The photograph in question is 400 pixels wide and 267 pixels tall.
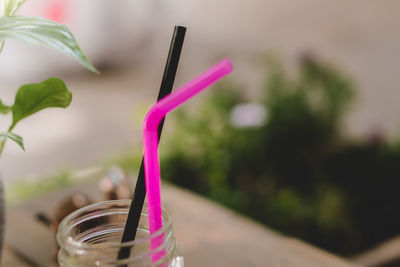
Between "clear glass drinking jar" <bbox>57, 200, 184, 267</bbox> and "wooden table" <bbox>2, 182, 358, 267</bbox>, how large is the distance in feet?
1.01

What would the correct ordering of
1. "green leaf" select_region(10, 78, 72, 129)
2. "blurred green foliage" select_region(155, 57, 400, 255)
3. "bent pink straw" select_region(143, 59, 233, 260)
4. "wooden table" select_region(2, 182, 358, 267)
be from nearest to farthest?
1. "bent pink straw" select_region(143, 59, 233, 260)
2. "green leaf" select_region(10, 78, 72, 129)
3. "wooden table" select_region(2, 182, 358, 267)
4. "blurred green foliage" select_region(155, 57, 400, 255)

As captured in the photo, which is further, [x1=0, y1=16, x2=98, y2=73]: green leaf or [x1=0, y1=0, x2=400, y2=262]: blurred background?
[x1=0, y1=0, x2=400, y2=262]: blurred background

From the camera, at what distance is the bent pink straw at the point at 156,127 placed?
13.8 inches

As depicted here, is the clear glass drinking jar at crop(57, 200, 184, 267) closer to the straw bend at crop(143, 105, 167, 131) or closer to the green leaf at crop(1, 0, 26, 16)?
the straw bend at crop(143, 105, 167, 131)

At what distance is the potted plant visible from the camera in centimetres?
36

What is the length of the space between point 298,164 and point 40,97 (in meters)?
1.67

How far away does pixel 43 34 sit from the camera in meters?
0.37

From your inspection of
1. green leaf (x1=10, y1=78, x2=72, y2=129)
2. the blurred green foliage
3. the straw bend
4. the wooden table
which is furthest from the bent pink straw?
the blurred green foliage

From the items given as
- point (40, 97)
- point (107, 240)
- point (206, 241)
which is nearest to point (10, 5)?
point (40, 97)

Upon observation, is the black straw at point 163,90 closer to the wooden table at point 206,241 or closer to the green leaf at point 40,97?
the green leaf at point 40,97

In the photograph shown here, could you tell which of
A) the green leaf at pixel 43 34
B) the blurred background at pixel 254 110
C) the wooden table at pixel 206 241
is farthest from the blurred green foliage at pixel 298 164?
the green leaf at pixel 43 34

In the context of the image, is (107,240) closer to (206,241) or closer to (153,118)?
(153,118)

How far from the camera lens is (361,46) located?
11.2ft

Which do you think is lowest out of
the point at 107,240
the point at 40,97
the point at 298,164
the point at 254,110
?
the point at 298,164
